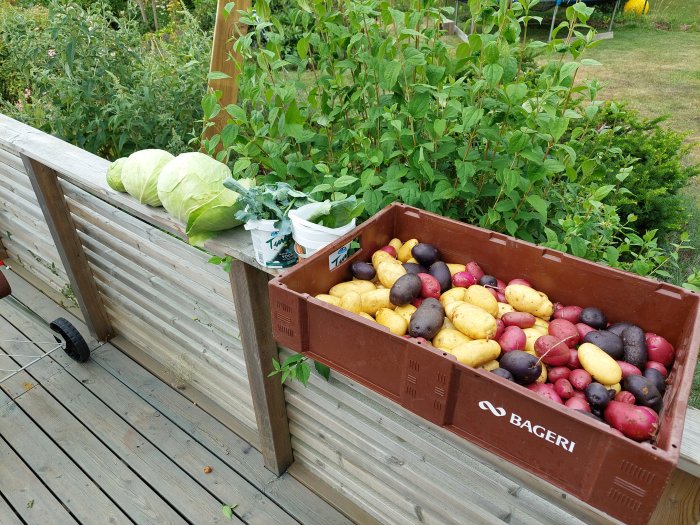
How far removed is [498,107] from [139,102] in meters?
2.13

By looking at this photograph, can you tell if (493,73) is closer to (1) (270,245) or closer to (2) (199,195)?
(1) (270,245)

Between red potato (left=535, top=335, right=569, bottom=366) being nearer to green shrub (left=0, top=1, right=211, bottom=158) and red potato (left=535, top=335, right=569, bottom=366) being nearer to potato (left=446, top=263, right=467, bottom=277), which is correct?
potato (left=446, top=263, right=467, bottom=277)

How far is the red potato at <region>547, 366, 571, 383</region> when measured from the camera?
4.04 ft

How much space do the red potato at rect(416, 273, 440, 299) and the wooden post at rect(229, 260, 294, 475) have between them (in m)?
0.74

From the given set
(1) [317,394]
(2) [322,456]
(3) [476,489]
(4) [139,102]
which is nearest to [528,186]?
(3) [476,489]

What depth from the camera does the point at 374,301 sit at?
142cm

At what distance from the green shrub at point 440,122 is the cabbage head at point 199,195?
10 cm

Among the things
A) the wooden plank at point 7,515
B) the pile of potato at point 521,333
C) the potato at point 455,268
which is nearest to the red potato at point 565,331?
the pile of potato at point 521,333

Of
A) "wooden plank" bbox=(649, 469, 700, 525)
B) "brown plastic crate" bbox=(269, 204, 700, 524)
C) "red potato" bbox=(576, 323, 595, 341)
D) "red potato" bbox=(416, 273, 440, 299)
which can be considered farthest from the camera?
"red potato" bbox=(416, 273, 440, 299)

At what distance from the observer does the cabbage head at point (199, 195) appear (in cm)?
172

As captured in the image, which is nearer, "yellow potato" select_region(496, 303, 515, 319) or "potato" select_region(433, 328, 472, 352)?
"potato" select_region(433, 328, 472, 352)

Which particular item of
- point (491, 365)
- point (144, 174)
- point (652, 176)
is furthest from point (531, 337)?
point (652, 176)

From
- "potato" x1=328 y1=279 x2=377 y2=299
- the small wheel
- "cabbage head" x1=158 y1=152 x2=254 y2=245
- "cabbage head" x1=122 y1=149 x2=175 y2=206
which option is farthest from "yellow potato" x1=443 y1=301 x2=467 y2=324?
the small wheel

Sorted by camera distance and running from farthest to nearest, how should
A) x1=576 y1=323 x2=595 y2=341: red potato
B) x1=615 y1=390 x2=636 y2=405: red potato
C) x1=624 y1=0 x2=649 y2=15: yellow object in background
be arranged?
x1=624 y1=0 x2=649 y2=15: yellow object in background < x1=576 y1=323 x2=595 y2=341: red potato < x1=615 y1=390 x2=636 y2=405: red potato
